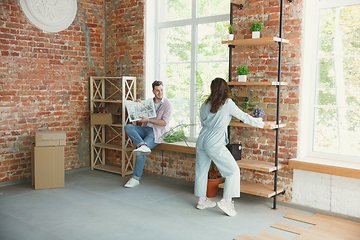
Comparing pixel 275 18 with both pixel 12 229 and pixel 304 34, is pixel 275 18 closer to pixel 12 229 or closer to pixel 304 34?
pixel 304 34

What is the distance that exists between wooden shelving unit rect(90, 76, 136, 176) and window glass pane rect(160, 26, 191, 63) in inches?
28.2

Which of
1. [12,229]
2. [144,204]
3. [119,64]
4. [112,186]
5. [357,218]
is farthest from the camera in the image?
[119,64]

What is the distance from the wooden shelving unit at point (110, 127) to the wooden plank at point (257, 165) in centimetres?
220

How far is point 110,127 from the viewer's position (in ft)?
21.2

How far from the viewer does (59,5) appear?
5.77 m

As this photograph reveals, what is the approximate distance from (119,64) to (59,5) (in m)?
1.38

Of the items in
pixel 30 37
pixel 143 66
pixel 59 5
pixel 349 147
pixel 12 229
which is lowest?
pixel 12 229

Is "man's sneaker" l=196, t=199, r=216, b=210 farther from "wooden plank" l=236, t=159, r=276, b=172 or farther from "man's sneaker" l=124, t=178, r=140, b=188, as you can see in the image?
"man's sneaker" l=124, t=178, r=140, b=188

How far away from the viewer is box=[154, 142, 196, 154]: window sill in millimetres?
5227

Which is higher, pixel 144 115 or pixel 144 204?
pixel 144 115

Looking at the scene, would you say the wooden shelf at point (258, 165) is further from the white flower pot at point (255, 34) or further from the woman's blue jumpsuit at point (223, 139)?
the white flower pot at point (255, 34)

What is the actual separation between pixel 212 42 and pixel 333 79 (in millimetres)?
1898

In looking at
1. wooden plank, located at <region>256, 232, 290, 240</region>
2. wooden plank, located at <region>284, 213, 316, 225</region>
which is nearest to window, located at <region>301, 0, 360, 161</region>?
wooden plank, located at <region>284, 213, 316, 225</region>

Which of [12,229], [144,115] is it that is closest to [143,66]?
[144,115]
